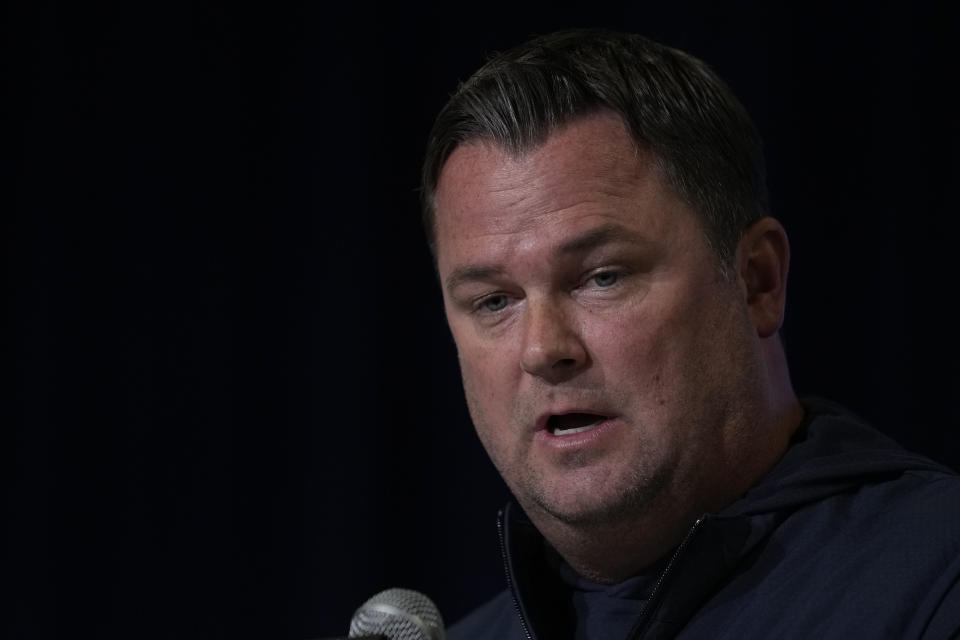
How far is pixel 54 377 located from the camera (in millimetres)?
2658

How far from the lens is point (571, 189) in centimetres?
153

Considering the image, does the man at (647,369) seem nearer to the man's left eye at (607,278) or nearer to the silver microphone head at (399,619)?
the man's left eye at (607,278)

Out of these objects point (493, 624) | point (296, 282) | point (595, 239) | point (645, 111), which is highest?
point (645, 111)

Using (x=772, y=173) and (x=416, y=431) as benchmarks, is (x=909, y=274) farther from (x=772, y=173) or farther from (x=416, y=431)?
(x=416, y=431)

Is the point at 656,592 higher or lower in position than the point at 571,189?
lower

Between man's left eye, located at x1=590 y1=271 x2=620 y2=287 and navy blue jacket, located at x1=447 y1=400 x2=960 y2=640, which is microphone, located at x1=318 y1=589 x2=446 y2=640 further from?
man's left eye, located at x1=590 y1=271 x2=620 y2=287

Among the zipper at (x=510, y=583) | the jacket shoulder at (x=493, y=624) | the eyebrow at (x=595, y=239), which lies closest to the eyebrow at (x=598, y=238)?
the eyebrow at (x=595, y=239)

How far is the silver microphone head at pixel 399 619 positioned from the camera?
1259 millimetres

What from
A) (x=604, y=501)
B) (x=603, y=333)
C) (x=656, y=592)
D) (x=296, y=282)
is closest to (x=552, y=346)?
(x=603, y=333)

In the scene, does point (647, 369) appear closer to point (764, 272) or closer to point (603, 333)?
point (603, 333)

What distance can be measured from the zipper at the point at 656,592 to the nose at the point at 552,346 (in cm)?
24

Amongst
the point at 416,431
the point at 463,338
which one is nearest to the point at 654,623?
the point at 463,338

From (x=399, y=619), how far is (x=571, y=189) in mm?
595

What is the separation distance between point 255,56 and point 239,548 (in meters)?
1.14
